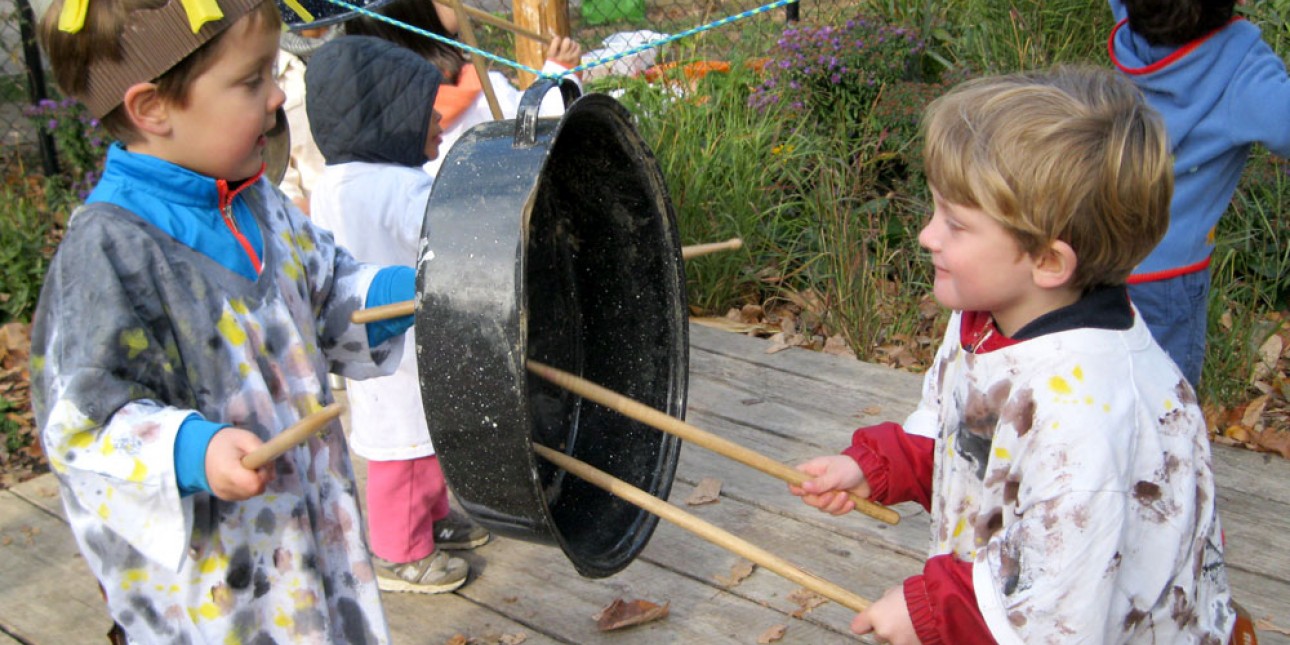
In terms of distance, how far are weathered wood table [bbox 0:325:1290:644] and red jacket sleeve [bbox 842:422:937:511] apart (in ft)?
2.71

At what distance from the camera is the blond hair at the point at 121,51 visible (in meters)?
1.83

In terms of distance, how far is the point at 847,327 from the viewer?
15.1 feet

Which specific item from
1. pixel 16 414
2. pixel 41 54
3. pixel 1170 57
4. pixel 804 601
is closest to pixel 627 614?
pixel 804 601

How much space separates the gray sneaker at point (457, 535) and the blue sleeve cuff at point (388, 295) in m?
1.18

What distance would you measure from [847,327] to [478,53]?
1.99 meters

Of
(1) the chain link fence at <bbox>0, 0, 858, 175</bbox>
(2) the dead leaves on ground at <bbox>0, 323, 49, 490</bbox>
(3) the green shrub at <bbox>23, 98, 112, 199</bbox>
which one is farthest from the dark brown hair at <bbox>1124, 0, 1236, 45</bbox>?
(3) the green shrub at <bbox>23, 98, 112, 199</bbox>

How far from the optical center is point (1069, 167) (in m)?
1.68

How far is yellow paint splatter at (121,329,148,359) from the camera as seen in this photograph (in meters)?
1.75

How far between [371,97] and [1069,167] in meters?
1.84

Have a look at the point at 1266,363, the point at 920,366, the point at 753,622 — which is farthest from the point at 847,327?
the point at 753,622

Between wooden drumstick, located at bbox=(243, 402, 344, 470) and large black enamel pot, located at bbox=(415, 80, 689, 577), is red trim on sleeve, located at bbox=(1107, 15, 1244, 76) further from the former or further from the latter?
wooden drumstick, located at bbox=(243, 402, 344, 470)

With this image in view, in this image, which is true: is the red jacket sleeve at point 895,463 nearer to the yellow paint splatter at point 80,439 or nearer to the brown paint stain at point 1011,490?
the brown paint stain at point 1011,490

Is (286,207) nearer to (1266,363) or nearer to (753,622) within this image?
(753,622)

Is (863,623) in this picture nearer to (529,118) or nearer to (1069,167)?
(1069,167)
